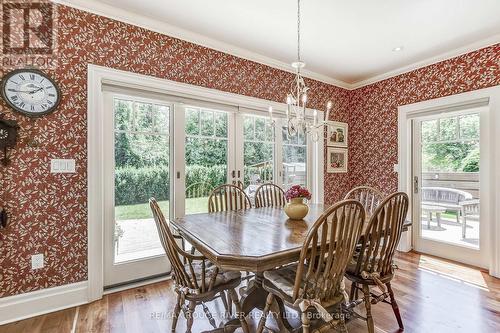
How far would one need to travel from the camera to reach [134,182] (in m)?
2.64

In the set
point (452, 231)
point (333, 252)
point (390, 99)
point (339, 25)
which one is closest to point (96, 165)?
point (333, 252)

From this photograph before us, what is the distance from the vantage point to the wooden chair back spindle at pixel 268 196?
286 cm

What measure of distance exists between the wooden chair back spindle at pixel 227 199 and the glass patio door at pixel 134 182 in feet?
1.92

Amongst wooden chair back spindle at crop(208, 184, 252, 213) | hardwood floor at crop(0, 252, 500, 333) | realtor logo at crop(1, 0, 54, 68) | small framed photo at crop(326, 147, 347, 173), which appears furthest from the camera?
small framed photo at crop(326, 147, 347, 173)

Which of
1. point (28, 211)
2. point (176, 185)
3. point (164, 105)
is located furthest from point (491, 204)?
point (28, 211)

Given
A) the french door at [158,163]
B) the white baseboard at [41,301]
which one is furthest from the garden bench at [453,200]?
the white baseboard at [41,301]

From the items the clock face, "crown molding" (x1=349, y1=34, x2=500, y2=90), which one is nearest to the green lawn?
the clock face

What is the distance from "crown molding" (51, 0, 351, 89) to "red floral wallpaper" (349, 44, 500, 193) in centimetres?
152

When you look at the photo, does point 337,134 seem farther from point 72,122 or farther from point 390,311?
point 72,122

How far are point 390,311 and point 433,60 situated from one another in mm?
3201

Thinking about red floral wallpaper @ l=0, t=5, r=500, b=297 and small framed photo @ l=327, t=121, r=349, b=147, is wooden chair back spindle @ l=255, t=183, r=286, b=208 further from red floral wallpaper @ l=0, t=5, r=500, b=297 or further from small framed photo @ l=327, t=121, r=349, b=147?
small framed photo @ l=327, t=121, r=349, b=147

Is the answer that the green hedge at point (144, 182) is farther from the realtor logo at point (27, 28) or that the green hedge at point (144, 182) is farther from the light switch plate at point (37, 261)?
the realtor logo at point (27, 28)

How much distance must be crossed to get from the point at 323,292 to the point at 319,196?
272cm

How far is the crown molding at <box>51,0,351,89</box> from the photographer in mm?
2283
